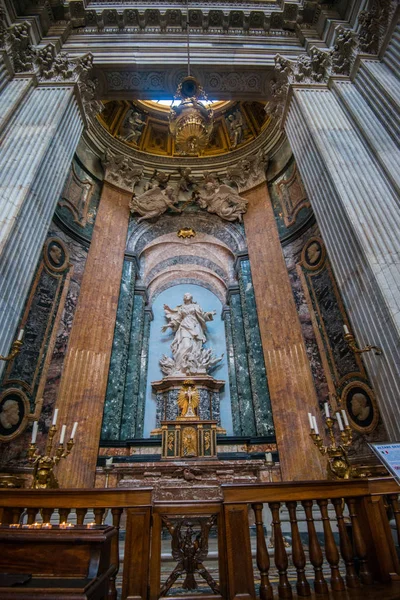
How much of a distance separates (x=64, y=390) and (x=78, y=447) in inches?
42.7

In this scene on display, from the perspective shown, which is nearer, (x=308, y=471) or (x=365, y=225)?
(x=365, y=225)

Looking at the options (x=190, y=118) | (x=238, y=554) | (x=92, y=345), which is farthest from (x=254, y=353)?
(x=238, y=554)

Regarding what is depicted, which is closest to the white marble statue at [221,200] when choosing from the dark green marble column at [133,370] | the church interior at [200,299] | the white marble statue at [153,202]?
the church interior at [200,299]

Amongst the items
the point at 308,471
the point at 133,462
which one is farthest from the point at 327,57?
the point at 133,462

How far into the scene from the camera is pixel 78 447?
638 cm

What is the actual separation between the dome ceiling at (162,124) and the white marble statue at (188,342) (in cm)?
540

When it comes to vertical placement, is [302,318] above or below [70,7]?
below

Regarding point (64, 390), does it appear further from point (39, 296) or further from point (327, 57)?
point (327, 57)

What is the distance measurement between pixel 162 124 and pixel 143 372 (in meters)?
8.36

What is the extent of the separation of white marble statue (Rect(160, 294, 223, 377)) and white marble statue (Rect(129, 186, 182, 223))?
2.77 m

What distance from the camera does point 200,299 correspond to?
36.8 feet

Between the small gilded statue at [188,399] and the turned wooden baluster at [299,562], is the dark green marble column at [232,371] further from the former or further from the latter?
the turned wooden baluster at [299,562]

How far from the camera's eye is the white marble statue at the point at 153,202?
33.6 ft

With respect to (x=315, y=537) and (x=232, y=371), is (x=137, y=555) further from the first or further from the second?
(x=232, y=371)
